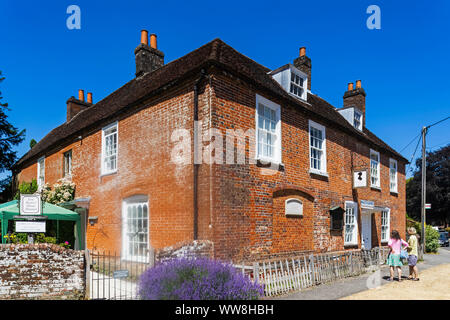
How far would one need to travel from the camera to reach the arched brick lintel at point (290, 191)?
1132 cm

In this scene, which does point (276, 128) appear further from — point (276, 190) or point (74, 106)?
point (74, 106)

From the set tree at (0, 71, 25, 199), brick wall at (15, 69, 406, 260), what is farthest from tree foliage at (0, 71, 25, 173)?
brick wall at (15, 69, 406, 260)

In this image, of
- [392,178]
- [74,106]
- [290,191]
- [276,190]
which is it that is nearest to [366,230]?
[392,178]

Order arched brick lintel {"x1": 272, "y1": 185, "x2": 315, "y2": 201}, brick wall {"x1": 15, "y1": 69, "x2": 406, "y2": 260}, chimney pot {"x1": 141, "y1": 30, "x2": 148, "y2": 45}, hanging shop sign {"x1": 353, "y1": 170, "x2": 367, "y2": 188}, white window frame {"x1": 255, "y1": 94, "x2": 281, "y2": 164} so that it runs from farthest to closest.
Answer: chimney pot {"x1": 141, "y1": 30, "x2": 148, "y2": 45} < hanging shop sign {"x1": 353, "y1": 170, "x2": 367, "y2": 188} < arched brick lintel {"x1": 272, "y1": 185, "x2": 315, "y2": 201} < white window frame {"x1": 255, "y1": 94, "x2": 281, "y2": 164} < brick wall {"x1": 15, "y1": 69, "x2": 406, "y2": 260}

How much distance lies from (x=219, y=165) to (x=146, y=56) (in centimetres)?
868

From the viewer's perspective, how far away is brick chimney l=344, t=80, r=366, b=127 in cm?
2088

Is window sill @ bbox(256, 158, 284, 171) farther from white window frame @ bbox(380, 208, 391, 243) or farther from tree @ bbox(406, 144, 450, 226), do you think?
tree @ bbox(406, 144, 450, 226)

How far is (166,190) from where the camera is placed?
34.6 ft

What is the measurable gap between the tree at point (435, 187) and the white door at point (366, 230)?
31.2 m

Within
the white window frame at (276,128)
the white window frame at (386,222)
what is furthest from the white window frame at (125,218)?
the white window frame at (386,222)

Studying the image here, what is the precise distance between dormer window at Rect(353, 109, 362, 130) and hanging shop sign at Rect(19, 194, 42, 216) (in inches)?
595

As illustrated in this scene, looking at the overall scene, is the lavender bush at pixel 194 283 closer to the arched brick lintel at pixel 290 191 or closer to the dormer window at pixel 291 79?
the arched brick lintel at pixel 290 191

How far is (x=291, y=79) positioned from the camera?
43.9 ft
